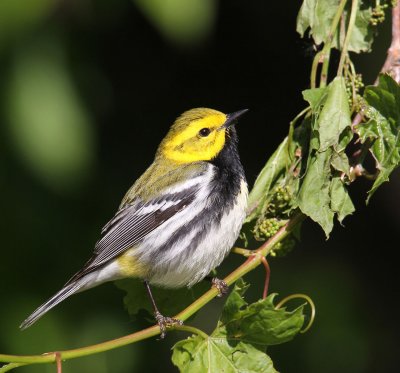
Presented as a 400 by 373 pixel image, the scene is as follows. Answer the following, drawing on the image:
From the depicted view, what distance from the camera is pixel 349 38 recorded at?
3109mm

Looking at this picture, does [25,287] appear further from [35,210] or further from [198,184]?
[198,184]

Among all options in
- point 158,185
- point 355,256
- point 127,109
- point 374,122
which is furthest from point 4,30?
point 355,256

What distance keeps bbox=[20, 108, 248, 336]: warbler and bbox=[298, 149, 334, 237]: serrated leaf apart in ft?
1.59

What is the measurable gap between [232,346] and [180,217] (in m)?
0.93

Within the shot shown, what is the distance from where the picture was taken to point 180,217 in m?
3.72

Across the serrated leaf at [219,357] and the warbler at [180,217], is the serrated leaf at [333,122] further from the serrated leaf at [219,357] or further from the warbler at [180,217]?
the serrated leaf at [219,357]

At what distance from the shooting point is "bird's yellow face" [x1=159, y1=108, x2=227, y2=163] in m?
3.91

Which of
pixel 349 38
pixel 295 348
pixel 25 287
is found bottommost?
pixel 295 348

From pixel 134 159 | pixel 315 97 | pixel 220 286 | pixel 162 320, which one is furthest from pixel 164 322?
pixel 134 159

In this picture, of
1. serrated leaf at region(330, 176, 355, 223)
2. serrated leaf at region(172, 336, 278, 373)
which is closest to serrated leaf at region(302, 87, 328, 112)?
serrated leaf at region(330, 176, 355, 223)

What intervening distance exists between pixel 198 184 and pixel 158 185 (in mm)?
225

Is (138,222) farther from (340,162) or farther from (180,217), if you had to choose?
(340,162)

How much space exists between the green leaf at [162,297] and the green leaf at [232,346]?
0.62 meters

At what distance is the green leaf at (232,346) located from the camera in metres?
2.82
